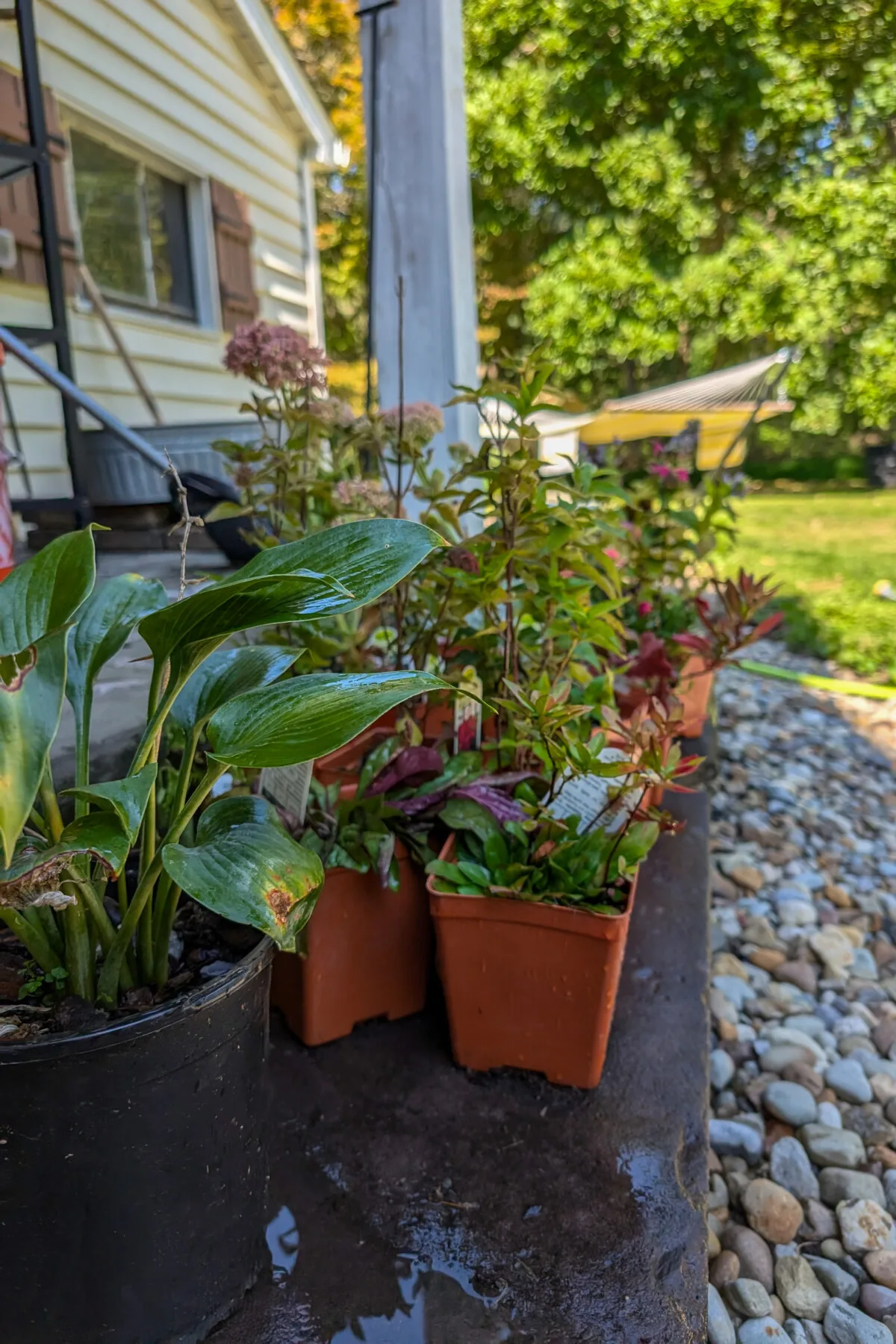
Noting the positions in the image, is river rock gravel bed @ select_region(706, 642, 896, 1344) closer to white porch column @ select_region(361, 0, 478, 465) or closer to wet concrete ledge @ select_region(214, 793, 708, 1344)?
wet concrete ledge @ select_region(214, 793, 708, 1344)

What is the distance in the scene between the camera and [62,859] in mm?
609

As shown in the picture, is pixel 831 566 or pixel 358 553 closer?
pixel 358 553

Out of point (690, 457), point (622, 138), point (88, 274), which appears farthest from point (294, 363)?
point (622, 138)

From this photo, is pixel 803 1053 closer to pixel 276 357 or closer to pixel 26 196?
pixel 276 357

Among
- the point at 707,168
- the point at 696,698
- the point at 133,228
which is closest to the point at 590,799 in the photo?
the point at 696,698

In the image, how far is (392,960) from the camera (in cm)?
122

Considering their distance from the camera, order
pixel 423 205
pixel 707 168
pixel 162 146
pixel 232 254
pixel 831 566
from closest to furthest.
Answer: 1. pixel 423 205
2. pixel 162 146
3. pixel 232 254
4. pixel 831 566
5. pixel 707 168

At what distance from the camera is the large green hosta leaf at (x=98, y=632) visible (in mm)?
893

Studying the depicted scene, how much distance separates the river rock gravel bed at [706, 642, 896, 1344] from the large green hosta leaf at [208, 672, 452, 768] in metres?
0.81

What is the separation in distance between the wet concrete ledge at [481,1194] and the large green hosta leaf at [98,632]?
582 mm

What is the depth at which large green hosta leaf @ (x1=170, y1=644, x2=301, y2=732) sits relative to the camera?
2.89ft

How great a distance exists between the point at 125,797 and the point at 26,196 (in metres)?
3.03

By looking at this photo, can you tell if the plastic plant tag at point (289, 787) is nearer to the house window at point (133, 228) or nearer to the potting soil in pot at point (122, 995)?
the potting soil in pot at point (122, 995)

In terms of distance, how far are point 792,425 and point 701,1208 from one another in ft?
41.0
